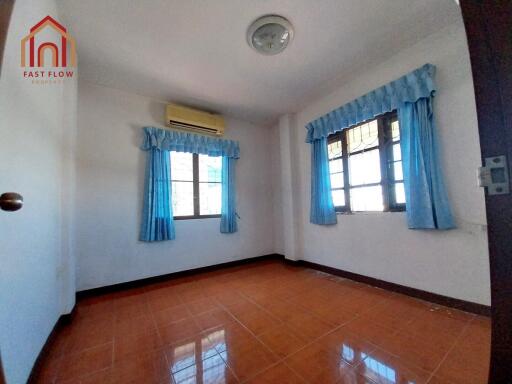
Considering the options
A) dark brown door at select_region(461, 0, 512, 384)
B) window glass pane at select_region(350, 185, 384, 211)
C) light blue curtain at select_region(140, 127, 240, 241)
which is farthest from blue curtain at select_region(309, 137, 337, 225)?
dark brown door at select_region(461, 0, 512, 384)

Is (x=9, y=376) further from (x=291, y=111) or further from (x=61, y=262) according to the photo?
(x=291, y=111)

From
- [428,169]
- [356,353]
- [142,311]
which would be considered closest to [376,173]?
[428,169]

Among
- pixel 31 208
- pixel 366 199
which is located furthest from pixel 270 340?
pixel 366 199

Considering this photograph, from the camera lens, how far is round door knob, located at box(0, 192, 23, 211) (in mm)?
476

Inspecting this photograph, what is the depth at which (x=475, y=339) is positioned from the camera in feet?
4.29

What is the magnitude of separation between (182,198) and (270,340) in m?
2.21

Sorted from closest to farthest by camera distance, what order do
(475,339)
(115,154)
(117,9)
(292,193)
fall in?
(475,339), (117,9), (115,154), (292,193)

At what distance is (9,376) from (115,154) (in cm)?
218

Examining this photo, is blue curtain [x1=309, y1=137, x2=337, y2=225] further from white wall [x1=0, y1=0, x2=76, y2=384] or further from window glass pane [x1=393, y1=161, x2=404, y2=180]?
white wall [x1=0, y1=0, x2=76, y2=384]

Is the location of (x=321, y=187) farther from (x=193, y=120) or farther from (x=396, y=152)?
(x=193, y=120)

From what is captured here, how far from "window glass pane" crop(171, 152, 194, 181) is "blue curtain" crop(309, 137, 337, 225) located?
1892 mm

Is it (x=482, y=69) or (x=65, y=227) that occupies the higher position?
(x=482, y=69)

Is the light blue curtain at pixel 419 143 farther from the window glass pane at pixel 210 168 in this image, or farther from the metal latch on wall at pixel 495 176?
the window glass pane at pixel 210 168

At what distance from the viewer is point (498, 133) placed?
438mm
